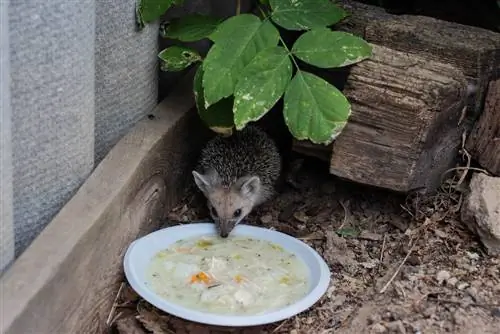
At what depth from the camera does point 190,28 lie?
4188 mm

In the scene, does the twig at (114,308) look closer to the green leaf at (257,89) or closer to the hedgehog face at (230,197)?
the hedgehog face at (230,197)

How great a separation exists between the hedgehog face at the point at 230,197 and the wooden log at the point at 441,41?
1031mm

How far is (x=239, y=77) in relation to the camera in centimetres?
370

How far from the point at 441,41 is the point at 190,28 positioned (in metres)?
1.33

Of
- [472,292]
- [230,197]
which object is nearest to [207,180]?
[230,197]

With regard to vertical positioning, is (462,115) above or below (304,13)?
below

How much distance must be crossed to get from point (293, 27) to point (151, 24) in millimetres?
736

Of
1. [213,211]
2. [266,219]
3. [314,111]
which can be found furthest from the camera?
[266,219]

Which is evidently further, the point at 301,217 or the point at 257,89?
the point at 301,217

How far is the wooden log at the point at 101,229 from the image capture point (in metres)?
2.96

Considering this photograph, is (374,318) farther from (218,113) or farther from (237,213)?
(218,113)

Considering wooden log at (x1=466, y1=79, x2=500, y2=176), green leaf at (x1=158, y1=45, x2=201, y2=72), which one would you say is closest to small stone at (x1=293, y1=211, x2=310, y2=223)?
wooden log at (x1=466, y1=79, x2=500, y2=176)

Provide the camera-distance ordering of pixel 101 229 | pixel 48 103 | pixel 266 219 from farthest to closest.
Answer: pixel 266 219 → pixel 101 229 → pixel 48 103

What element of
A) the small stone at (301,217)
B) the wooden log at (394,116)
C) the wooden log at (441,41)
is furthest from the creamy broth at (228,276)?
the wooden log at (441,41)
